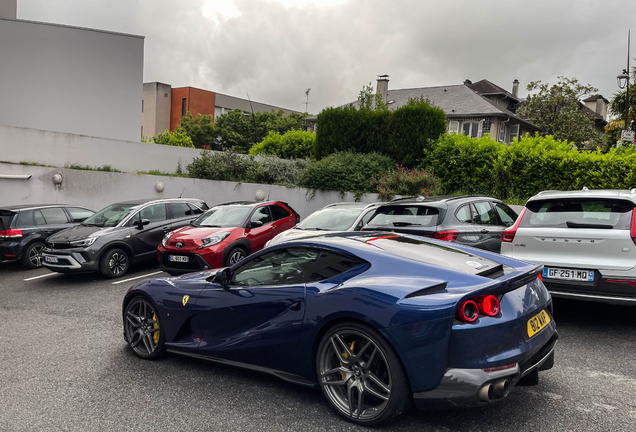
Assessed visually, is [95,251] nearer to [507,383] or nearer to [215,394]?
[215,394]

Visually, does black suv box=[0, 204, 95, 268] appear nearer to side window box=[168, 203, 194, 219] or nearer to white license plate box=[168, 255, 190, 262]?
side window box=[168, 203, 194, 219]

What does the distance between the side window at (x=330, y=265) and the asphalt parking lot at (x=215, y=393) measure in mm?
1045

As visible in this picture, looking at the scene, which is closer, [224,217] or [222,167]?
[224,217]

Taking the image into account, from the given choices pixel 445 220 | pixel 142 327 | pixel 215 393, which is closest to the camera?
pixel 215 393

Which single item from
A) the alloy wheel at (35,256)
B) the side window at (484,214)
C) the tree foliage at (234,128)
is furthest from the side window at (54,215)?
the tree foliage at (234,128)

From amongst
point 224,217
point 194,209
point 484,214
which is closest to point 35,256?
point 194,209

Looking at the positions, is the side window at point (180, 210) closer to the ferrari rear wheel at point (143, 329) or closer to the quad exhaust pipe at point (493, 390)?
the ferrari rear wheel at point (143, 329)

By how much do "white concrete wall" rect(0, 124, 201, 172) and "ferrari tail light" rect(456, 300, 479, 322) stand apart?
1694cm

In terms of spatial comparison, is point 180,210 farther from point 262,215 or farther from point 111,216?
point 262,215

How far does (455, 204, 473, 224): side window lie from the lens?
721 cm

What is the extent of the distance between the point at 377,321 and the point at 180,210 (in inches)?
363

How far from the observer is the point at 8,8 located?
2523cm

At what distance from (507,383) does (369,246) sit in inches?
56.1

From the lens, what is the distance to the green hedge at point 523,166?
547 inches
